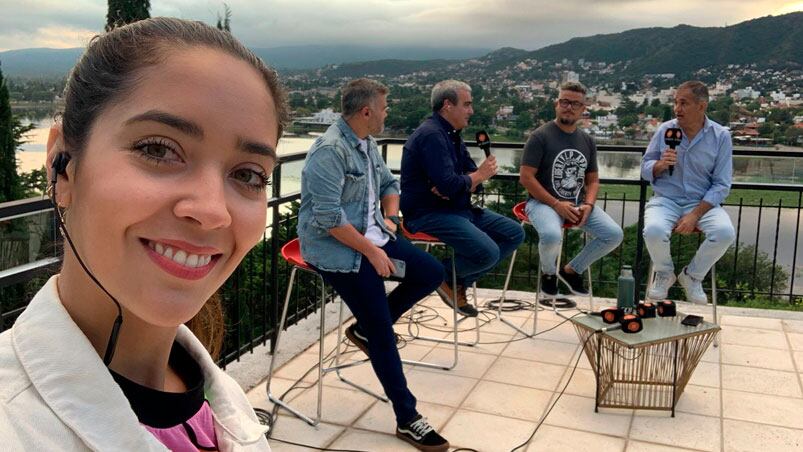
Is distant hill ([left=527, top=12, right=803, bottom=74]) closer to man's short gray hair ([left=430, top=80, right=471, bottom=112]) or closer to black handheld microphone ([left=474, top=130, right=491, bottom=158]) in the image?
black handheld microphone ([left=474, top=130, right=491, bottom=158])

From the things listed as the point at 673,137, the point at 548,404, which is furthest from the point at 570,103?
the point at 548,404

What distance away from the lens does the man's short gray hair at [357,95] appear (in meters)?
3.03

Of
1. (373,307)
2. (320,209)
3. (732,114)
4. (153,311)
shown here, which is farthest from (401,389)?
(732,114)

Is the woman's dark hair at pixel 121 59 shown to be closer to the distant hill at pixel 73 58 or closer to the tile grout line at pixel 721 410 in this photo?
the distant hill at pixel 73 58

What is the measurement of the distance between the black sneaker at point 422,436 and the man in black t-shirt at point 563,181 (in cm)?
172

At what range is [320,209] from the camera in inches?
110

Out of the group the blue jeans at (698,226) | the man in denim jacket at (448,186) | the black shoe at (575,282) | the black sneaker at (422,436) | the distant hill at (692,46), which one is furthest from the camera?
the distant hill at (692,46)

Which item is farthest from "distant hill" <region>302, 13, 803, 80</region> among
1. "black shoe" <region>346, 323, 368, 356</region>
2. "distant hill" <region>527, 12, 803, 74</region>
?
"black shoe" <region>346, 323, 368, 356</region>

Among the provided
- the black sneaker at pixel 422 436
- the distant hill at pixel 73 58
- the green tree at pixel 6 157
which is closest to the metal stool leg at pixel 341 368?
the black sneaker at pixel 422 436

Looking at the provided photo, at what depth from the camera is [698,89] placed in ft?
13.3

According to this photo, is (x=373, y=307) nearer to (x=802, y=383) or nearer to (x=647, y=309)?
(x=647, y=309)

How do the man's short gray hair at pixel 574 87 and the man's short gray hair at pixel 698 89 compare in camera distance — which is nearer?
the man's short gray hair at pixel 698 89

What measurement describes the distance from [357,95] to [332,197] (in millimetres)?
536

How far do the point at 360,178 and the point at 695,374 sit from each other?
6.99ft
